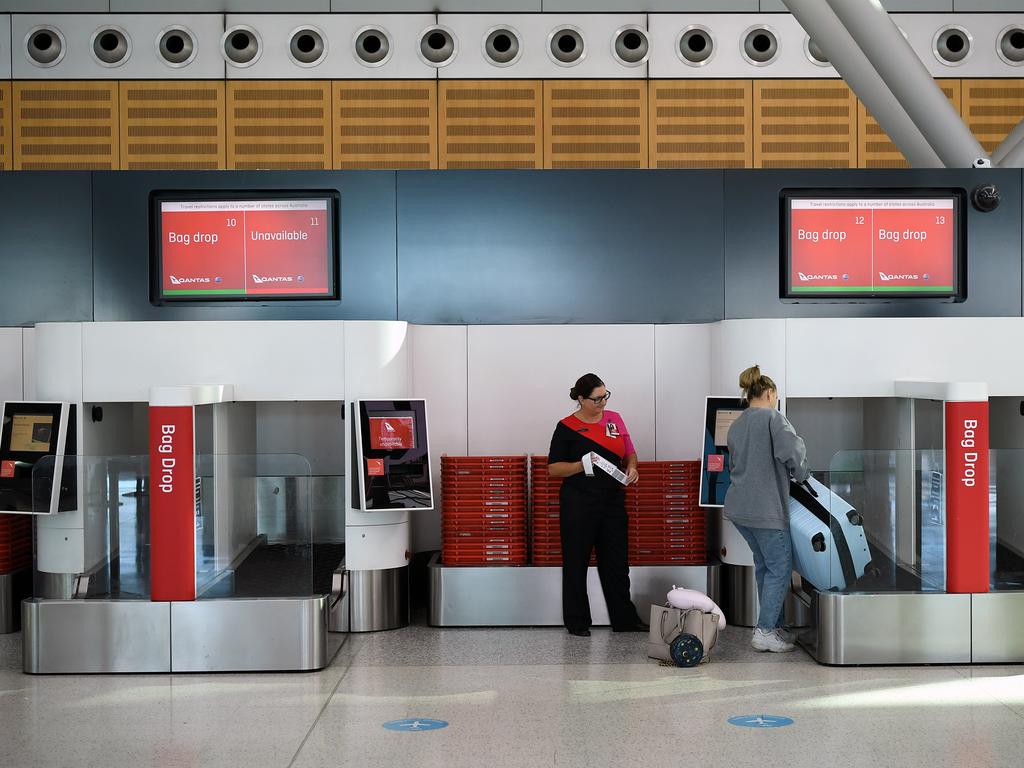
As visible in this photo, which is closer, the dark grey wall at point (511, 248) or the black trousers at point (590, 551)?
the black trousers at point (590, 551)

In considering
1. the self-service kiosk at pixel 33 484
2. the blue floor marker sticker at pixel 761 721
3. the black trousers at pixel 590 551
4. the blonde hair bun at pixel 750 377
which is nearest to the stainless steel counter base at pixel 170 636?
the self-service kiosk at pixel 33 484

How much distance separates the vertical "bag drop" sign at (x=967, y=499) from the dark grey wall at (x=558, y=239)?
216cm

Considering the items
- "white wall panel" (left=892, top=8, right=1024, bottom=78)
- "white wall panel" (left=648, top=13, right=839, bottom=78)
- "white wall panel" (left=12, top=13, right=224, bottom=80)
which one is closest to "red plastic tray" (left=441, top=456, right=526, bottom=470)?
"white wall panel" (left=648, top=13, right=839, bottom=78)

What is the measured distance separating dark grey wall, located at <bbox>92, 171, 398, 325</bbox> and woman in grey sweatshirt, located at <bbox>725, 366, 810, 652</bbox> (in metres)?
2.73

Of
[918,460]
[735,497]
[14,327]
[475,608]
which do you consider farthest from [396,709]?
[14,327]

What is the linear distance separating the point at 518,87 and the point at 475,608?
17.4 ft

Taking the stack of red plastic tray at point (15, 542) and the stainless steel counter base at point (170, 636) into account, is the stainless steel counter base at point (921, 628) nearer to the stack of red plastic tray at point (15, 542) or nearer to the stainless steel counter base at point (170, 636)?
the stainless steel counter base at point (170, 636)

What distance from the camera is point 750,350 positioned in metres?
6.92

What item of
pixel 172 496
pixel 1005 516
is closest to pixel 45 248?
pixel 172 496

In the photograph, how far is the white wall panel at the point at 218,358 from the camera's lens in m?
6.68

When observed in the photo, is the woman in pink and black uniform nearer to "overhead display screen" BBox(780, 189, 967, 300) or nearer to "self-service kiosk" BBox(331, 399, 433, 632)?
"self-service kiosk" BBox(331, 399, 433, 632)

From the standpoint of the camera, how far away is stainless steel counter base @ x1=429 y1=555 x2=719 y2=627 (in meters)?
6.98

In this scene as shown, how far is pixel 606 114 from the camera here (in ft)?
33.7

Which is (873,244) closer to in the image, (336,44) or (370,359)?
(370,359)
